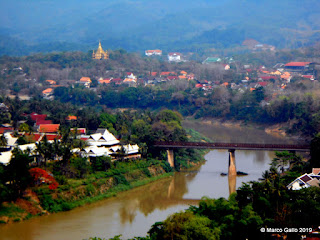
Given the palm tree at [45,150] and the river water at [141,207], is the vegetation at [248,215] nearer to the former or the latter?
the river water at [141,207]

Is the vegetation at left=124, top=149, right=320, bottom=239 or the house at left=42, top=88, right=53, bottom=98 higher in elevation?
the house at left=42, top=88, right=53, bottom=98

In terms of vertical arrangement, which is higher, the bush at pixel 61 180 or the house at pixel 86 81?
the house at pixel 86 81

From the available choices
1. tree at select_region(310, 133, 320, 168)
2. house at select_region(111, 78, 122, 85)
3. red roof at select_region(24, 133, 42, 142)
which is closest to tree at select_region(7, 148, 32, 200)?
red roof at select_region(24, 133, 42, 142)

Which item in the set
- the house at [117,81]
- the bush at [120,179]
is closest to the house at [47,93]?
the house at [117,81]

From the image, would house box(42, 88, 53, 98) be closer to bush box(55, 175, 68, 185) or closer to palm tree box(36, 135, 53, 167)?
palm tree box(36, 135, 53, 167)

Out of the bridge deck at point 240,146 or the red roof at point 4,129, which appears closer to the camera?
the bridge deck at point 240,146

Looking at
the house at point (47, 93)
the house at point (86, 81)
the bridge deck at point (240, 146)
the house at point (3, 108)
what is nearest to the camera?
the bridge deck at point (240, 146)

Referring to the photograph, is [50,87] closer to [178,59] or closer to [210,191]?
[178,59]
